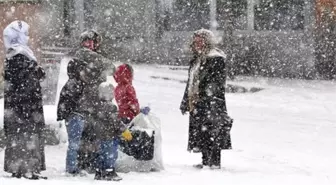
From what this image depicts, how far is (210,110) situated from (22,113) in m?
2.16

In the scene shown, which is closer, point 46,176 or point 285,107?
point 46,176

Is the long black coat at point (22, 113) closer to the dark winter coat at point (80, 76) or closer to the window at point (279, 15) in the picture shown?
the dark winter coat at point (80, 76)

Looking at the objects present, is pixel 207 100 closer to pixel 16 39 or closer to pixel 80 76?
pixel 80 76

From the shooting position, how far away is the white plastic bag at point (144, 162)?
775 centimetres

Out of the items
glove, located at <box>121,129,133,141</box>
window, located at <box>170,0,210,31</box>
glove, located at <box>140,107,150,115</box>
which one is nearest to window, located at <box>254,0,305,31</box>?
window, located at <box>170,0,210,31</box>

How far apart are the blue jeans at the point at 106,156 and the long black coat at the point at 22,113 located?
655 millimetres

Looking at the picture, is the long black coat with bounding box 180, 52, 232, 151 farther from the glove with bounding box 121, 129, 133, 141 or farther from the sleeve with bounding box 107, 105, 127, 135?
the sleeve with bounding box 107, 105, 127, 135

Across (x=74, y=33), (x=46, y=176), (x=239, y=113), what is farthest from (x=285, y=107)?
(x=74, y=33)

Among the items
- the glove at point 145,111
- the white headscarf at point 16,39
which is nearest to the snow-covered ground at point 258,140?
the glove at point 145,111

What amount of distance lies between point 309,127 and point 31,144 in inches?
252

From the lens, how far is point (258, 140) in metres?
11.0

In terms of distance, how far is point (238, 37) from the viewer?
71.3 feet

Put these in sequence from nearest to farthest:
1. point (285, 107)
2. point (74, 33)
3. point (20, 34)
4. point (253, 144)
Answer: point (20, 34)
point (253, 144)
point (285, 107)
point (74, 33)

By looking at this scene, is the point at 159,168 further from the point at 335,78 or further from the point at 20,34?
the point at 335,78
